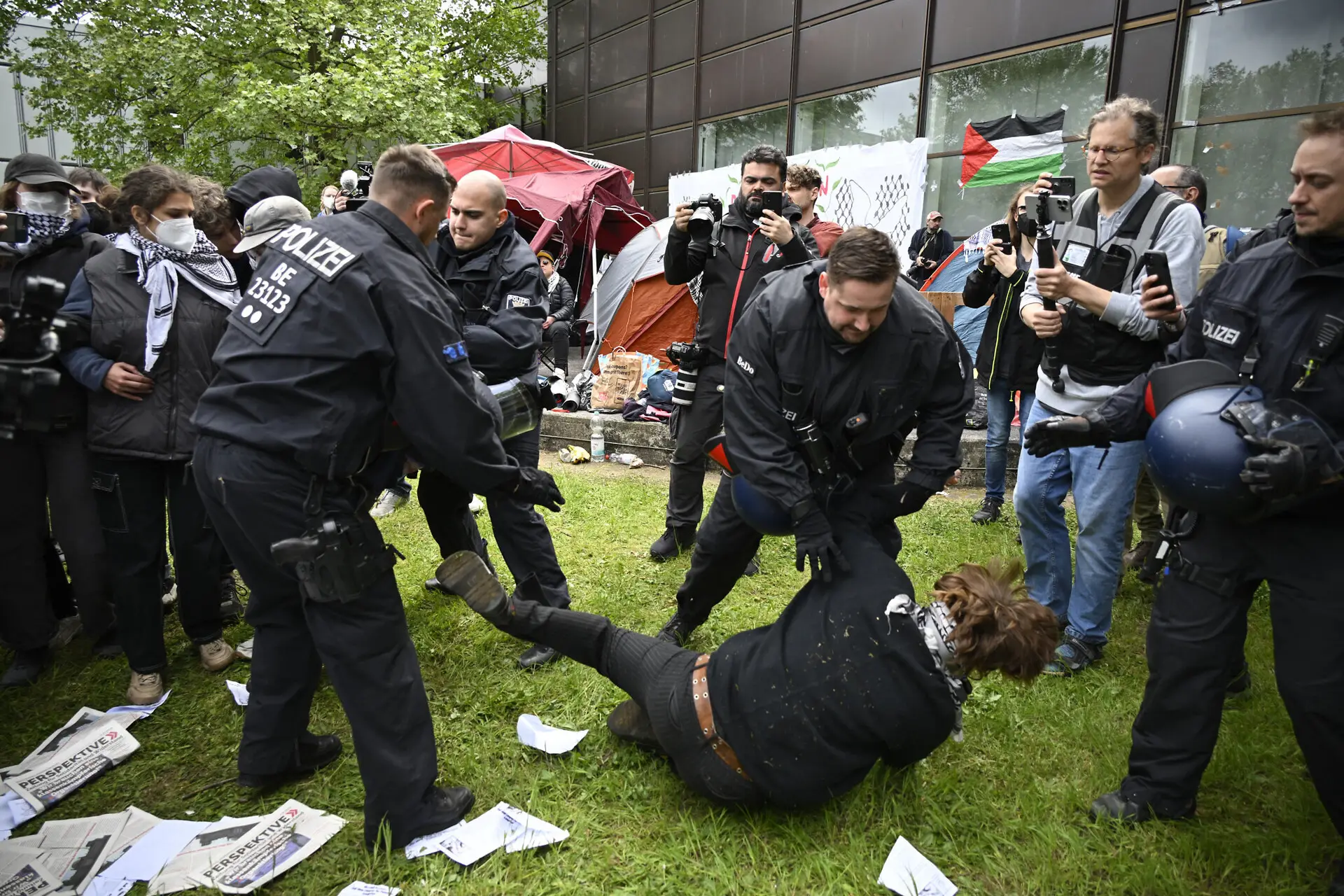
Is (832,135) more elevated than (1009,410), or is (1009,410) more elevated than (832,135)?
(832,135)

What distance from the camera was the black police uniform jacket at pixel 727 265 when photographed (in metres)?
4.39

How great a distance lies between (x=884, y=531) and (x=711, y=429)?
1.73 meters

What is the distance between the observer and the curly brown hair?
7.40 feet

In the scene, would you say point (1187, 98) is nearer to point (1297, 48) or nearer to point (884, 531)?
point (1297, 48)

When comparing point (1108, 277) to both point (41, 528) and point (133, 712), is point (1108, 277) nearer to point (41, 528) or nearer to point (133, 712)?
point (133, 712)

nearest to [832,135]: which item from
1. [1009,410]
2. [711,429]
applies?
[1009,410]

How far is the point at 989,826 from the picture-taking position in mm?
2588

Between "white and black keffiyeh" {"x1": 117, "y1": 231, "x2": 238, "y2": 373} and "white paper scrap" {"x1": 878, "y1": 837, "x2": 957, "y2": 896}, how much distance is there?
3219 millimetres

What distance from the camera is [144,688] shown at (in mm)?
3326

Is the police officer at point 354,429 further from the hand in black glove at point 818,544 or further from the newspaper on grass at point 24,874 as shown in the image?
the hand in black glove at point 818,544

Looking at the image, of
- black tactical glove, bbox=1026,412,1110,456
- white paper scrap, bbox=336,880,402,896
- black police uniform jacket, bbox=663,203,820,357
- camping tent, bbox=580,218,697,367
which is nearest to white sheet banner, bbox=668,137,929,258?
camping tent, bbox=580,218,697,367

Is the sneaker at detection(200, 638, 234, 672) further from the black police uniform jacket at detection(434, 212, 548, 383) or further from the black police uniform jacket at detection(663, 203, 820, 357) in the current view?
the black police uniform jacket at detection(663, 203, 820, 357)

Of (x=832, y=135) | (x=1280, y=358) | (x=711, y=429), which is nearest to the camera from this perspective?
(x=1280, y=358)

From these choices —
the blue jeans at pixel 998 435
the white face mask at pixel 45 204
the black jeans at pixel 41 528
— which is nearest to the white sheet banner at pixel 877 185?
the blue jeans at pixel 998 435
